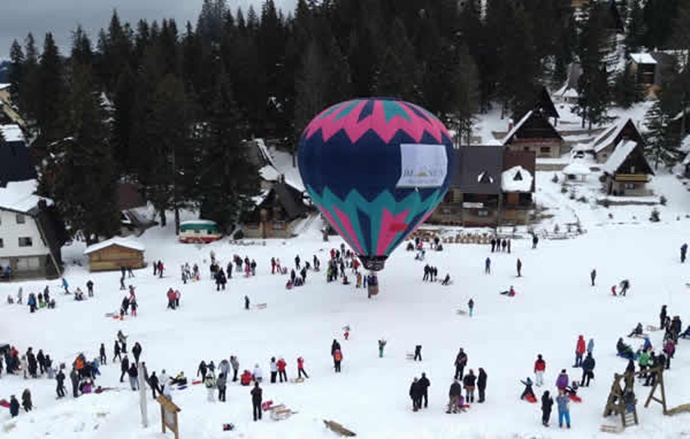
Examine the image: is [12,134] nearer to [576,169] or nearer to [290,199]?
[290,199]

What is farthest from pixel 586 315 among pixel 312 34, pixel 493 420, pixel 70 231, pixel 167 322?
pixel 312 34

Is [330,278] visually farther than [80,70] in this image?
No

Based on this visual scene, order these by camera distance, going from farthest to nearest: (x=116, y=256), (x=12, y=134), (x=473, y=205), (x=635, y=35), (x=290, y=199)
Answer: (x=635, y=35) < (x=12, y=134) < (x=290, y=199) < (x=473, y=205) < (x=116, y=256)

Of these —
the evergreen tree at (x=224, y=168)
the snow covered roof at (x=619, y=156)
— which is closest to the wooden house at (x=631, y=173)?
the snow covered roof at (x=619, y=156)

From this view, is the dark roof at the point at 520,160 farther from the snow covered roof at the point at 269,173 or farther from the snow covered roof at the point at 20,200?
the snow covered roof at the point at 20,200

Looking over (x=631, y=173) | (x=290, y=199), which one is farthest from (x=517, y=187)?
(x=290, y=199)

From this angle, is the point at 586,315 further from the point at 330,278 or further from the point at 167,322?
the point at 167,322

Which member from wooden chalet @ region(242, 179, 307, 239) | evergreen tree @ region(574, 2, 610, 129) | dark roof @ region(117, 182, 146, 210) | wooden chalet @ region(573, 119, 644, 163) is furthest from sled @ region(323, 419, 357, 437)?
evergreen tree @ region(574, 2, 610, 129)
